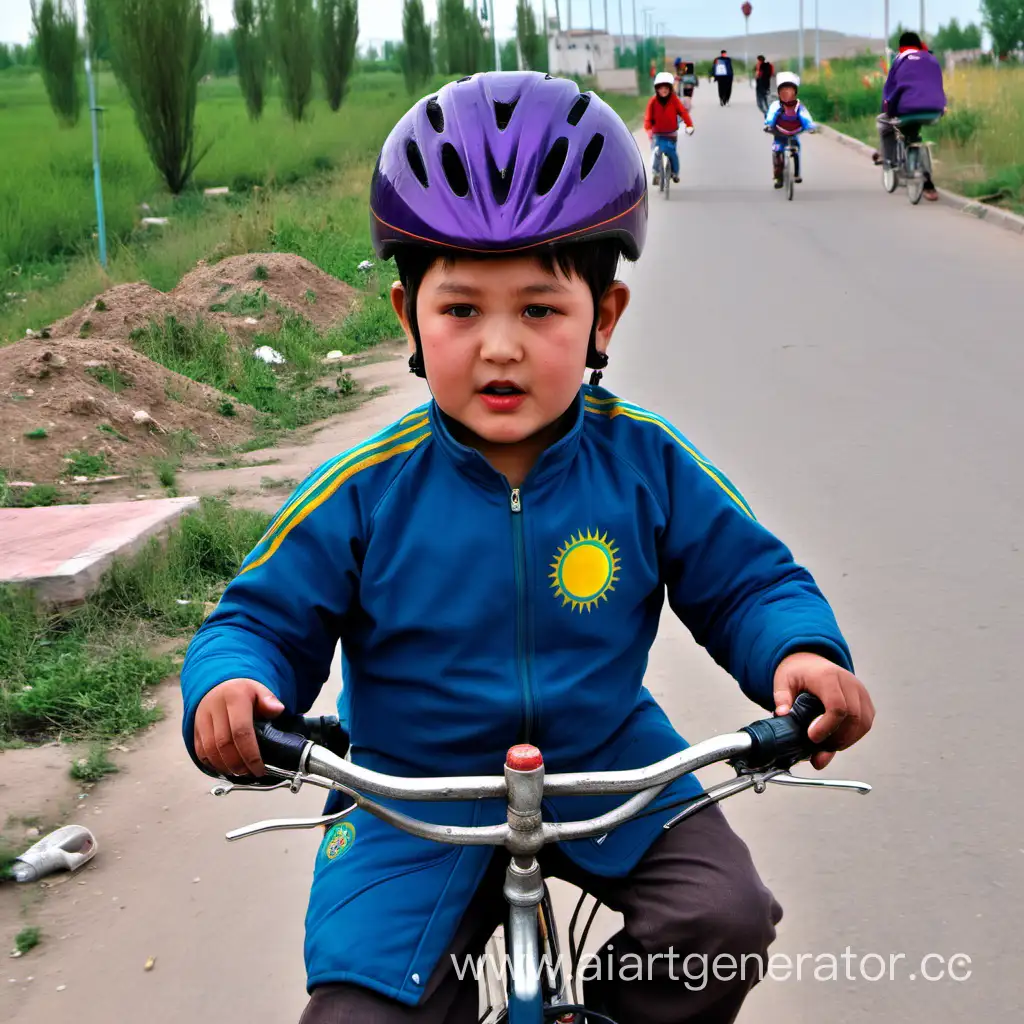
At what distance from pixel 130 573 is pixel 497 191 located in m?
3.15

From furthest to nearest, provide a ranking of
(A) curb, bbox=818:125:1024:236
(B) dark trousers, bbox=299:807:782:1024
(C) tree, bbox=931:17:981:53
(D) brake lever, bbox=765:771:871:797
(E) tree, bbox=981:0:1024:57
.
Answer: (C) tree, bbox=931:17:981:53 → (E) tree, bbox=981:0:1024:57 → (A) curb, bbox=818:125:1024:236 → (B) dark trousers, bbox=299:807:782:1024 → (D) brake lever, bbox=765:771:871:797

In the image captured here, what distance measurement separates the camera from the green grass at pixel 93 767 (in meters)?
3.71

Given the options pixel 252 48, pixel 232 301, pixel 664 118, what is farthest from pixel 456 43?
pixel 232 301

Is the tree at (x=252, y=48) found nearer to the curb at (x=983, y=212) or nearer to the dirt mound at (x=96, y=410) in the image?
the curb at (x=983, y=212)

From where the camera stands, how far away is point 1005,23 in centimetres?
8125

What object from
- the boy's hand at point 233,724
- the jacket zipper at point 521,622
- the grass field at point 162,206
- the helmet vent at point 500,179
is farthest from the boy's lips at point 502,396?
the grass field at point 162,206

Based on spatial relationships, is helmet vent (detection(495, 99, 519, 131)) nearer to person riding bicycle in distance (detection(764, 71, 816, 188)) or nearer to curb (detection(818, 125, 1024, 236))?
curb (detection(818, 125, 1024, 236))

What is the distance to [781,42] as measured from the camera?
552 feet

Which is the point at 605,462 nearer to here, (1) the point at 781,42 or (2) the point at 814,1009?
(2) the point at 814,1009

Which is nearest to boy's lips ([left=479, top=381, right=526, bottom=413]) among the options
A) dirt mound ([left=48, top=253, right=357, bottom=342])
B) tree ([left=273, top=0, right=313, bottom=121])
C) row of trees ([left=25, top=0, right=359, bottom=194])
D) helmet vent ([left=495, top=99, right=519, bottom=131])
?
helmet vent ([left=495, top=99, right=519, bottom=131])

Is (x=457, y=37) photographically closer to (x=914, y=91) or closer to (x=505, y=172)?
(x=914, y=91)

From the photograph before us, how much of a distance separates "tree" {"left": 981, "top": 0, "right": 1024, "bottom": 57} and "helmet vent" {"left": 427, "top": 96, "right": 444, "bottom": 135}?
84.9m

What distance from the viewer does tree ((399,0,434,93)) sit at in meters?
44.8

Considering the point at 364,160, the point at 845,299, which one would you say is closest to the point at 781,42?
the point at 364,160
